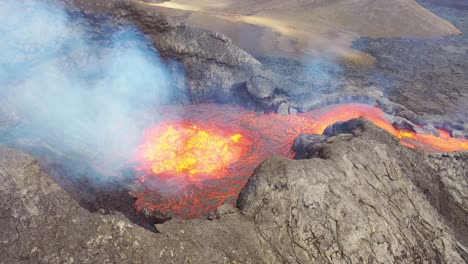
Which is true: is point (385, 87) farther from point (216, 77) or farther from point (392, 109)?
point (216, 77)

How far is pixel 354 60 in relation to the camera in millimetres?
17062

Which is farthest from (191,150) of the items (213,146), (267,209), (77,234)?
(77,234)

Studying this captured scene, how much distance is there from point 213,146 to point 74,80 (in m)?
4.40

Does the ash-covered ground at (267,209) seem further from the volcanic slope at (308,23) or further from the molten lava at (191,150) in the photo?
the volcanic slope at (308,23)

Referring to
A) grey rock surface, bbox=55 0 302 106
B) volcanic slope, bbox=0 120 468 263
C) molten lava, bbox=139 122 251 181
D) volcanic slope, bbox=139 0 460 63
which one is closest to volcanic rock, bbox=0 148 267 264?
volcanic slope, bbox=0 120 468 263

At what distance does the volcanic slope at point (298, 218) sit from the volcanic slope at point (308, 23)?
11.0 metres

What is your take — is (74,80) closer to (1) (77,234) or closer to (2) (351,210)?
(1) (77,234)

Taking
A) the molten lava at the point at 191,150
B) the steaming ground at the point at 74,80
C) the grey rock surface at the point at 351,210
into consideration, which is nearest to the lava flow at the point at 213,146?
the molten lava at the point at 191,150

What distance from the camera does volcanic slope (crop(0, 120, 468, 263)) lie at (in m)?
4.38

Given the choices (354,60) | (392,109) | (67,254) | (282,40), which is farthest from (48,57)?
(354,60)

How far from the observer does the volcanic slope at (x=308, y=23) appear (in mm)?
18094

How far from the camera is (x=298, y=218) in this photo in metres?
5.56

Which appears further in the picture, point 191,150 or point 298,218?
point 191,150

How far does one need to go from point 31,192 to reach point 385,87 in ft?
47.1
